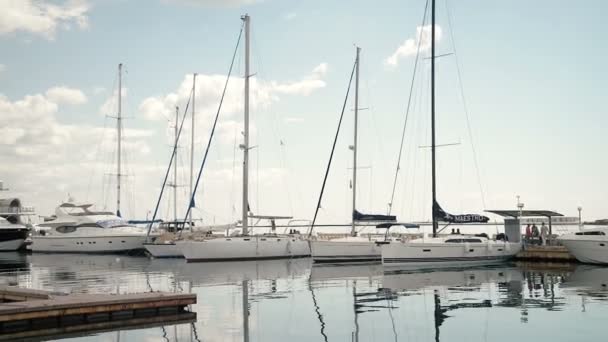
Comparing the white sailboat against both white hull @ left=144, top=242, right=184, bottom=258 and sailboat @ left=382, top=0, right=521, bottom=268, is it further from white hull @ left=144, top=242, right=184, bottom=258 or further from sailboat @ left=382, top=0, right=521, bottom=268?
white hull @ left=144, top=242, right=184, bottom=258

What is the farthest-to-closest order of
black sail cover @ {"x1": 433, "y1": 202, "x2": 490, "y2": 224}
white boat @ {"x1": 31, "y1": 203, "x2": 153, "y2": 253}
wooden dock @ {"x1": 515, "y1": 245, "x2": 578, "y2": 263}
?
white boat @ {"x1": 31, "y1": 203, "x2": 153, "y2": 253} < black sail cover @ {"x1": 433, "y1": 202, "x2": 490, "y2": 224} < wooden dock @ {"x1": 515, "y1": 245, "x2": 578, "y2": 263}

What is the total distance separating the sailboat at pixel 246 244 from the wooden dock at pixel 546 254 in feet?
57.3

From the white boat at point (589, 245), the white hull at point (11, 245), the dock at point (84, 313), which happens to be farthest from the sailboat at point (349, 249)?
the white hull at point (11, 245)

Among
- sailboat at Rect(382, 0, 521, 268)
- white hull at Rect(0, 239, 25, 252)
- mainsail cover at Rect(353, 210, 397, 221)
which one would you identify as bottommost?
white hull at Rect(0, 239, 25, 252)

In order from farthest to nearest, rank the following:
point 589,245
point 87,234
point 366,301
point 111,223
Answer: point 111,223
point 87,234
point 589,245
point 366,301

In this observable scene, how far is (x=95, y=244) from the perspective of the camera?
6275 cm

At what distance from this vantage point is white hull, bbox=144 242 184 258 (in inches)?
2140

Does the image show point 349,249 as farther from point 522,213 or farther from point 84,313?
point 84,313

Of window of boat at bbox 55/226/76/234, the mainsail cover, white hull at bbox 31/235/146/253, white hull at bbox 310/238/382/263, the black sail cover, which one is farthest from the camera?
window of boat at bbox 55/226/76/234

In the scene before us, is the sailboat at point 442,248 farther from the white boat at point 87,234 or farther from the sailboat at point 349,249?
the white boat at point 87,234

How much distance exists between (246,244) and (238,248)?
74 centimetres

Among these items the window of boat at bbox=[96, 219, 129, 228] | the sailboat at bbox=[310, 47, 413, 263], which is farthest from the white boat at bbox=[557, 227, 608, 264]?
the window of boat at bbox=[96, 219, 129, 228]

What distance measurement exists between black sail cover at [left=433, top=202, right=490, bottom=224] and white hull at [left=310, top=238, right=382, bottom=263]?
5.34 metres

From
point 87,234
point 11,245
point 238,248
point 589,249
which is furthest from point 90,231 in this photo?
point 589,249
